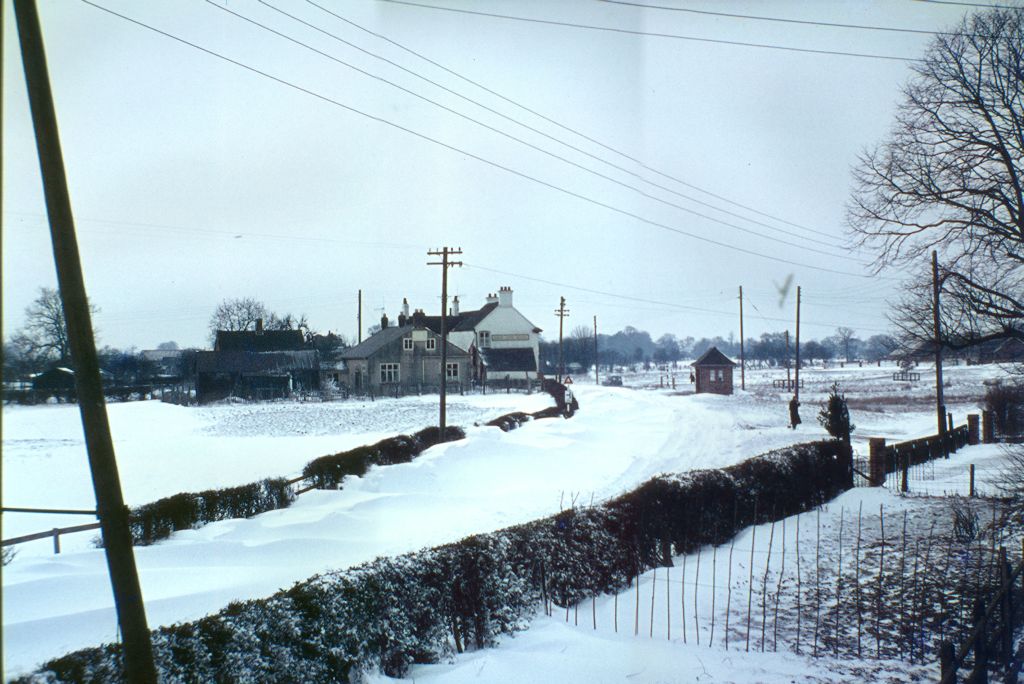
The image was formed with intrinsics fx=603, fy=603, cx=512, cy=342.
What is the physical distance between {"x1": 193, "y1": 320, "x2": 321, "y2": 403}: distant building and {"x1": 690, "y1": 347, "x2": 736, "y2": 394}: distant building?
32025 millimetres

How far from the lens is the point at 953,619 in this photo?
703 cm

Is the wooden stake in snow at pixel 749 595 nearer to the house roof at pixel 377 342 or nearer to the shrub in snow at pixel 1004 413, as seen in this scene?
the shrub in snow at pixel 1004 413

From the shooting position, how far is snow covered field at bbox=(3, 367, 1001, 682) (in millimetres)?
6035

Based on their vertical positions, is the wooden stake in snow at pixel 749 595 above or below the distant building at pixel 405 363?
below

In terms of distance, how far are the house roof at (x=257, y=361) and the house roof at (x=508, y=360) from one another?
14953 mm

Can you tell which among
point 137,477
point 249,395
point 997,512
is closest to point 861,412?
point 997,512

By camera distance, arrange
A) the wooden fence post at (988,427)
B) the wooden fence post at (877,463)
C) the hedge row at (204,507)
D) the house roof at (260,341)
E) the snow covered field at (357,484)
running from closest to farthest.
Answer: the snow covered field at (357,484) → the hedge row at (204,507) → the wooden fence post at (877,463) → the wooden fence post at (988,427) → the house roof at (260,341)

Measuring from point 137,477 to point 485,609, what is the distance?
564 inches

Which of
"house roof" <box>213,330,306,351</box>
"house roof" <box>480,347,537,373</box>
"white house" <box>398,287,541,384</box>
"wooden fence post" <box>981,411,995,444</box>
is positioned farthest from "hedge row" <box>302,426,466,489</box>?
"house roof" <box>213,330,306,351</box>

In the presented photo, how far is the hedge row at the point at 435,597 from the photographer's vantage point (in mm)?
4250

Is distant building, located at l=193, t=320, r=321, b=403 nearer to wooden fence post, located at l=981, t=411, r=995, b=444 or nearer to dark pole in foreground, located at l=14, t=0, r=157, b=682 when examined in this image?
wooden fence post, located at l=981, t=411, r=995, b=444

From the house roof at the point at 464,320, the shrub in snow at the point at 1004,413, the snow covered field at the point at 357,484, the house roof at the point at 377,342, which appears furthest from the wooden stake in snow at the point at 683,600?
the house roof at the point at 464,320

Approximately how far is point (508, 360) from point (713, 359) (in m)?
22.4

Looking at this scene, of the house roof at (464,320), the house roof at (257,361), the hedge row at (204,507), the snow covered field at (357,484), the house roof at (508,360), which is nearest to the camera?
the snow covered field at (357,484)
